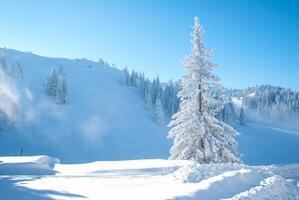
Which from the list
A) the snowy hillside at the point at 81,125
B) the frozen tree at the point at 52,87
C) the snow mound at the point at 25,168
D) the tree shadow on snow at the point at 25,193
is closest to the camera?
the tree shadow on snow at the point at 25,193

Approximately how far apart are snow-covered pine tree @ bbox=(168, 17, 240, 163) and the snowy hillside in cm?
4880

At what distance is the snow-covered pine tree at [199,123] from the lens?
88.8ft

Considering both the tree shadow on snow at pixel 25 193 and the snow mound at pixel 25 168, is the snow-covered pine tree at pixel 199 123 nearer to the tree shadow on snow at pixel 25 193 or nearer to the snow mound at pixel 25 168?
the snow mound at pixel 25 168

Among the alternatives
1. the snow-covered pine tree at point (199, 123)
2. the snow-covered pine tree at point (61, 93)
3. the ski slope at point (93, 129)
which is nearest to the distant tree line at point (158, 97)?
the ski slope at point (93, 129)

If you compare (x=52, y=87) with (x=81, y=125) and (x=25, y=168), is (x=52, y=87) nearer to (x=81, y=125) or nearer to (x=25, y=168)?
(x=81, y=125)

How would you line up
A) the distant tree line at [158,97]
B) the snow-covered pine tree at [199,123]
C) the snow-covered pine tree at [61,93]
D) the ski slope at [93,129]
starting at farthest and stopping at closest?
the distant tree line at [158,97] → the snow-covered pine tree at [61,93] → the ski slope at [93,129] → the snow-covered pine tree at [199,123]

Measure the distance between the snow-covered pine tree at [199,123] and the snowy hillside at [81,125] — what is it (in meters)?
48.8

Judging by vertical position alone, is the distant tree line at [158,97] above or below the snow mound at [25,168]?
above

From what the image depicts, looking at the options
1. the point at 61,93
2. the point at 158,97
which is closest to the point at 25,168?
the point at 61,93

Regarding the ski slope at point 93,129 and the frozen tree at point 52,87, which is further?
the frozen tree at point 52,87

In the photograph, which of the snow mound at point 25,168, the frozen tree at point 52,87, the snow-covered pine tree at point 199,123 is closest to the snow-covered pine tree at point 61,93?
the frozen tree at point 52,87

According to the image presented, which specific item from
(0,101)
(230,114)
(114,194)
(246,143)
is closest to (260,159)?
(246,143)

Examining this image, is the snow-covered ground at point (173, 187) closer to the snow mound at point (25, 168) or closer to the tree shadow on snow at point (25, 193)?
the tree shadow on snow at point (25, 193)

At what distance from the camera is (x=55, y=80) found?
104312 millimetres
